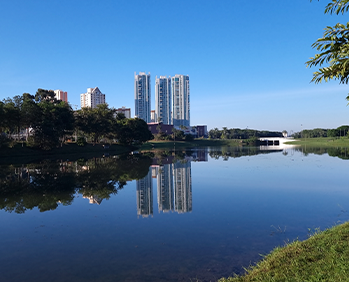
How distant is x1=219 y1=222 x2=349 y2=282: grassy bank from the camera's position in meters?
4.49

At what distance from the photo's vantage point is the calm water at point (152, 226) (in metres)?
6.42

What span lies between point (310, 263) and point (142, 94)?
196 meters

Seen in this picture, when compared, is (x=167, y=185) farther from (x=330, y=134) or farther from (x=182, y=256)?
(x=330, y=134)

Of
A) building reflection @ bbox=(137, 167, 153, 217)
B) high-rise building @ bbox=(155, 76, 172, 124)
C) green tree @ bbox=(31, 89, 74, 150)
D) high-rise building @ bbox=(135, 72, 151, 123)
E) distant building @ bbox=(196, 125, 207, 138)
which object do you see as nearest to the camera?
building reflection @ bbox=(137, 167, 153, 217)

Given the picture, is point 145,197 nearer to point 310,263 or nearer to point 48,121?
point 310,263

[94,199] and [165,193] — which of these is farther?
[165,193]

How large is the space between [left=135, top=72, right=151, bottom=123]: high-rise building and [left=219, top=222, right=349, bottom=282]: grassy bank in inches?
7530

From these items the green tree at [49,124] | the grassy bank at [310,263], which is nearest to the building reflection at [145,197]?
the grassy bank at [310,263]

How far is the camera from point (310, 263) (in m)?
5.04

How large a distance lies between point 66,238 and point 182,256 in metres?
3.86

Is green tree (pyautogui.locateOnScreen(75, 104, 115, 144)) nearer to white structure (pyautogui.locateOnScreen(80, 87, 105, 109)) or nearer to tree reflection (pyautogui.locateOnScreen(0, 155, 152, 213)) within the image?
tree reflection (pyautogui.locateOnScreen(0, 155, 152, 213))

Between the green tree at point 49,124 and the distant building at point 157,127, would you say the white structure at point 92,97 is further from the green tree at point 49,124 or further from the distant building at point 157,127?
the green tree at point 49,124

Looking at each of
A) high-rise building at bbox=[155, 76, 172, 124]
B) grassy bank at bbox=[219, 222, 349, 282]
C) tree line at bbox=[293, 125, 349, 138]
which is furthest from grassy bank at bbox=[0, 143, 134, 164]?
high-rise building at bbox=[155, 76, 172, 124]

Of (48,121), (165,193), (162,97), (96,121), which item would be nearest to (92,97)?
(162,97)
